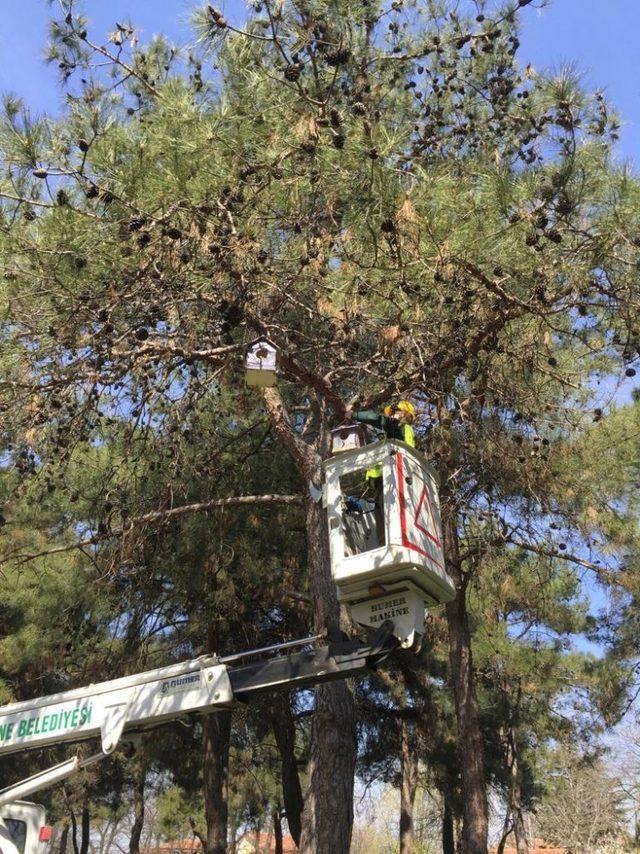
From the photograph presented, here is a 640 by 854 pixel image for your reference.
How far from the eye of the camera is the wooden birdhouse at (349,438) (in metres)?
4.82

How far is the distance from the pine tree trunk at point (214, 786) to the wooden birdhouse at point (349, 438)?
6326 millimetres

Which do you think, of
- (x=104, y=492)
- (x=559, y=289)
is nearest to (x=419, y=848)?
(x=104, y=492)

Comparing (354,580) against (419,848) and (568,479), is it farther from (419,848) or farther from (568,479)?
(419,848)

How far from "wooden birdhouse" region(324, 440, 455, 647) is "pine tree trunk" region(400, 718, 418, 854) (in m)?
8.19

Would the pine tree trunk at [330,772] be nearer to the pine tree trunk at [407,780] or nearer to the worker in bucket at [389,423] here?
the worker in bucket at [389,423]

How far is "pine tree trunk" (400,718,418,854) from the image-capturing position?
12.2 metres

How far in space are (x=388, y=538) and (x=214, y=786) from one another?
762cm

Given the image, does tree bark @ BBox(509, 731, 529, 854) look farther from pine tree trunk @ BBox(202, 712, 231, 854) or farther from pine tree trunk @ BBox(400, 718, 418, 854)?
pine tree trunk @ BBox(202, 712, 231, 854)

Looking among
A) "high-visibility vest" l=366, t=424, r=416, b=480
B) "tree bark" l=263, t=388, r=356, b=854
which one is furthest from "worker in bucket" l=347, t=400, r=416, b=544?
"tree bark" l=263, t=388, r=356, b=854

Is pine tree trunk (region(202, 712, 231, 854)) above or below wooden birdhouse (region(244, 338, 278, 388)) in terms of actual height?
below

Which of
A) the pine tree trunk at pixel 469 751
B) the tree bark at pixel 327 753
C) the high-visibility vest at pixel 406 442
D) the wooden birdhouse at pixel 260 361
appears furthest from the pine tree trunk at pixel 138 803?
the high-visibility vest at pixel 406 442

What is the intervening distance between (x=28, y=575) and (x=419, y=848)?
12985mm

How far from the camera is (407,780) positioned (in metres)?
13.0

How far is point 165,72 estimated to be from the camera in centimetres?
627
